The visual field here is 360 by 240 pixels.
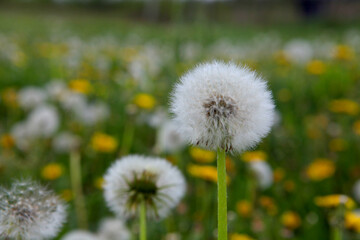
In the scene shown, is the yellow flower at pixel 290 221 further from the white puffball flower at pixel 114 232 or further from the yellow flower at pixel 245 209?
the white puffball flower at pixel 114 232

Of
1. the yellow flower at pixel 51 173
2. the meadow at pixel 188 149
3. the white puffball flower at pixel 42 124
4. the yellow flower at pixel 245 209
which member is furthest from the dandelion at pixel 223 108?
the white puffball flower at pixel 42 124

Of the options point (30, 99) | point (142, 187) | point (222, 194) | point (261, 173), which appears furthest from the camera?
point (30, 99)

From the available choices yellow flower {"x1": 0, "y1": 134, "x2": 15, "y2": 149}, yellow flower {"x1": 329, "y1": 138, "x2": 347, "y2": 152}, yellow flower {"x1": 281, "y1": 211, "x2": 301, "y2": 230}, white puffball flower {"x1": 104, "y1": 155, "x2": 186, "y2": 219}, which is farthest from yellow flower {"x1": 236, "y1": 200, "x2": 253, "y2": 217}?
yellow flower {"x1": 0, "y1": 134, "x2": 15, "y2": 149}

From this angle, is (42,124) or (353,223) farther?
(42,124)

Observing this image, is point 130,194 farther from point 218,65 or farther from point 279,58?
point 279,58

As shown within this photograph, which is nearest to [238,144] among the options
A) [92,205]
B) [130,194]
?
[130,194]

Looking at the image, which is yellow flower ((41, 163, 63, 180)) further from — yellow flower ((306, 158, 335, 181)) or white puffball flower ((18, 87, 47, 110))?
yellow flower ((306, 158, 335, 181))

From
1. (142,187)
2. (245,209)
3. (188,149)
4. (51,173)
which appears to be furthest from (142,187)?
(188,149)

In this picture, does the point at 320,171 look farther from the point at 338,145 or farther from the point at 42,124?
the point at 42,124
